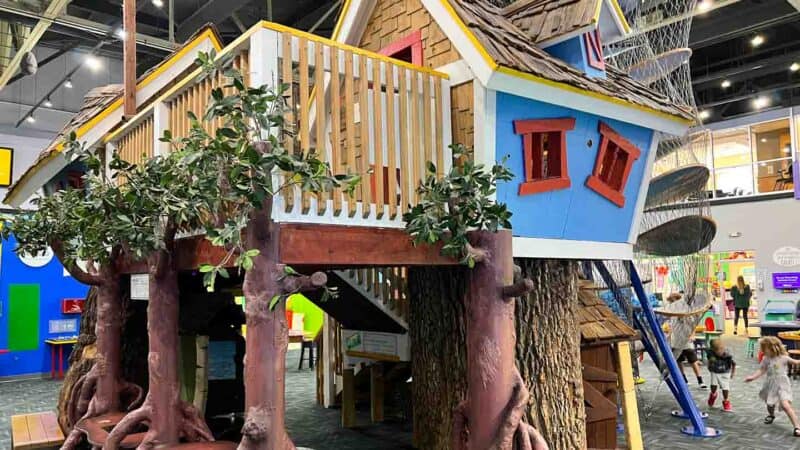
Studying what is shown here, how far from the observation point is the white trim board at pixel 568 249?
12.0 ft

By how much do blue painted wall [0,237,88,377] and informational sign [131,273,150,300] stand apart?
8756 mm

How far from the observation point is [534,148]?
12.2 ft

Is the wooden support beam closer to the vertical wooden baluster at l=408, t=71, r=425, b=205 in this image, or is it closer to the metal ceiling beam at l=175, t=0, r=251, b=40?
the vertical wooden baluster at l=408, t=71, r=425, b=205

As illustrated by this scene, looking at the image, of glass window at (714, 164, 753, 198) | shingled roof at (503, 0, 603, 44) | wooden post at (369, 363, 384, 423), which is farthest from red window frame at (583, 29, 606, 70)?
glass window at (714, 164, 753, 198)

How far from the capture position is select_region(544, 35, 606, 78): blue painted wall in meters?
4.05

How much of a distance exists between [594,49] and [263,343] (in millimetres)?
2882

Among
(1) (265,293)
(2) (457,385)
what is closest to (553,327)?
(2) (457,385)

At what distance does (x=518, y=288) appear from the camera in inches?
118

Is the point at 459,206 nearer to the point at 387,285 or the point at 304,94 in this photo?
the point at 304,94

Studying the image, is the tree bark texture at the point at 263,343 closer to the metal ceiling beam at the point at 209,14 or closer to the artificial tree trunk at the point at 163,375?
the artificial tree trunk at the point at 163,375

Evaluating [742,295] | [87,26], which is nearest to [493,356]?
[87,26]

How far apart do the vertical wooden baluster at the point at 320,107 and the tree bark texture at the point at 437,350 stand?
1651mm

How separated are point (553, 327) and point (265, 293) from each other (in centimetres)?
239

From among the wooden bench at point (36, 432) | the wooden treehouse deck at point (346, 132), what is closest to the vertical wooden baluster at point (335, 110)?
the wooden treehouse deck at point (346, 132)
